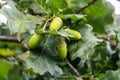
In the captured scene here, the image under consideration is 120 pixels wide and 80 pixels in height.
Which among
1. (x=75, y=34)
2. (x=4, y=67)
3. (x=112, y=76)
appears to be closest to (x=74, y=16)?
(x=75, y=34)

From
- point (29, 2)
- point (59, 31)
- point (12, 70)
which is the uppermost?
point (29, 2)

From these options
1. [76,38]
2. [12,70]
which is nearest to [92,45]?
[76,38]

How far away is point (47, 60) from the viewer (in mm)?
1446

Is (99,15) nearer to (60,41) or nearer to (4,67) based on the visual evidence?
(60,41)

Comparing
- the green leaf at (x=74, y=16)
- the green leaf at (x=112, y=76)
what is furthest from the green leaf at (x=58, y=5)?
the green leaf at (x=112, y=76)

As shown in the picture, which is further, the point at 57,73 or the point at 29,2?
the point at 57,73

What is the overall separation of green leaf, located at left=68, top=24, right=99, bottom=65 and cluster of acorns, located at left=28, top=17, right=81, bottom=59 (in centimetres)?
3

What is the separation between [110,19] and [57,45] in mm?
542

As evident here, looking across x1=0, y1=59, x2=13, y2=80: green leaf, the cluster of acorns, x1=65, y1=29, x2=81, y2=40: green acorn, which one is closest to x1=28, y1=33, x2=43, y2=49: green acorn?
the cluster of acorns

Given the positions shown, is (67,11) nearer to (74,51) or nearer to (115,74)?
(74,51)

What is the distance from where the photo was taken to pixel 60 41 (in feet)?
4.64

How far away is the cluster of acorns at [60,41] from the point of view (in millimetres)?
1363

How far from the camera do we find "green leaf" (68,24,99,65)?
1440mm

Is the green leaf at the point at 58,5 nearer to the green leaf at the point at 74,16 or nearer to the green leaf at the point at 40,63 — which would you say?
the green leaf at the point at 74,16
